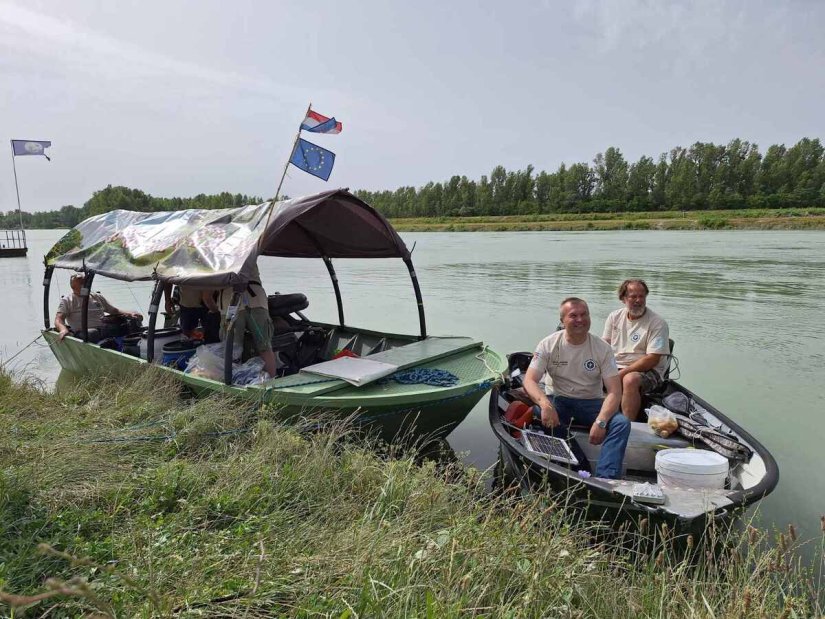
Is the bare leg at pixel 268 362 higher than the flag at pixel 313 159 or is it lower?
lower

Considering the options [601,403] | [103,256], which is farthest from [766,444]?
[103,256]

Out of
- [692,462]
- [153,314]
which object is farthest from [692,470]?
[153,314]

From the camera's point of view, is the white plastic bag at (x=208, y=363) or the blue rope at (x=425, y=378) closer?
the blue rope at (x=425, y=378)

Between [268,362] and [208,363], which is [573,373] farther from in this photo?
[208,363]

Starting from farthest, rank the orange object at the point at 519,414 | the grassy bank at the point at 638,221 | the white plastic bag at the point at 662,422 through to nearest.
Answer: the grassy bank at the point at 638,221 → the orange object at the point at 519,414 → the white plastic bag at the point at 662,422

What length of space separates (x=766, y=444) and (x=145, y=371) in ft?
20.7

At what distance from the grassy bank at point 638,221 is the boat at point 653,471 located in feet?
167

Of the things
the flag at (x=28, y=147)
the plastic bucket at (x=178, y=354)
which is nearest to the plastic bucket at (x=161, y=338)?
the plastic bucket at (x=178, y=354)

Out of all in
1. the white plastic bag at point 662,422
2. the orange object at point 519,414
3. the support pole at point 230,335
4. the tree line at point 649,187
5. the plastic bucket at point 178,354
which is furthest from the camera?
the tree line at point 649,187

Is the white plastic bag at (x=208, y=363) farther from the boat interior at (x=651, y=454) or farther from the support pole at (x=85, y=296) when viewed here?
the boat interior at (x=651, y=454)

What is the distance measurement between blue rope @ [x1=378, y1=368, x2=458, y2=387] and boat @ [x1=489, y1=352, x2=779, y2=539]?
0.43 metres

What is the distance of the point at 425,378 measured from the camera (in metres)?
5.02

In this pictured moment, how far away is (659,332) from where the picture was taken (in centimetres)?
518

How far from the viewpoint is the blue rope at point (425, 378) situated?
4.94 m
